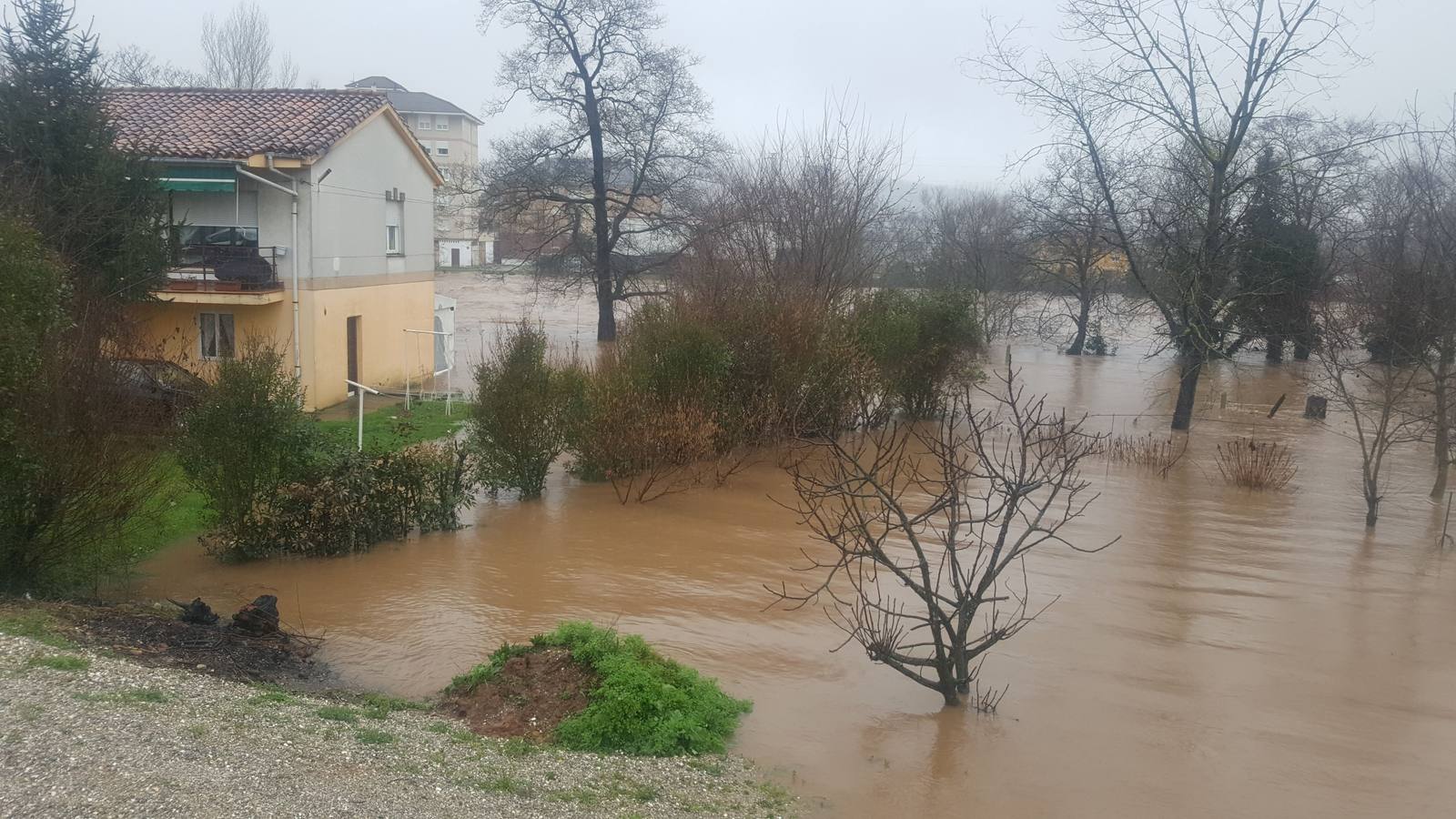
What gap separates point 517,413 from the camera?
14.5 meters

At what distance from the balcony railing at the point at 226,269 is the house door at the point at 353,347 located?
9.22 feet

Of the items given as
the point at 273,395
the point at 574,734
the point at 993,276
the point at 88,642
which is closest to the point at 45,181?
the point at 273,395

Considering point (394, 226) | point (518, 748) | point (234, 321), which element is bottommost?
point (518, 748)

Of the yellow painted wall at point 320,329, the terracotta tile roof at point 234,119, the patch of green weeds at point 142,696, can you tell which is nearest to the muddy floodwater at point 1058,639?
the patch of green weeds at point 142,696

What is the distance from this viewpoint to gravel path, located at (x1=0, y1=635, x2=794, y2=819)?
16.7ft

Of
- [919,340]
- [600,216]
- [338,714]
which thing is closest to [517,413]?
[338,714]

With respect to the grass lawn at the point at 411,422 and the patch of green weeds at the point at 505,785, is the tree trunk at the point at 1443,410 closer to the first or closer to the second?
the patch of green weeds at the point at 505,785

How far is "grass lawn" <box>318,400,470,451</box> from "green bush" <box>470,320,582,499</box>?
7.32 ft

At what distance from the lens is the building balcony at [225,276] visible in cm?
2039

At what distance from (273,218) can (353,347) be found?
3712 millimetres

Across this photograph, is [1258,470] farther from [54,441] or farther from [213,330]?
[213,330]

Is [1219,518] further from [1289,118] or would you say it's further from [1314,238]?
[1314,238]

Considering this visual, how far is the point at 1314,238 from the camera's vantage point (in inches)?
1202

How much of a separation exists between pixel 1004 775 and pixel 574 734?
9.09ft
